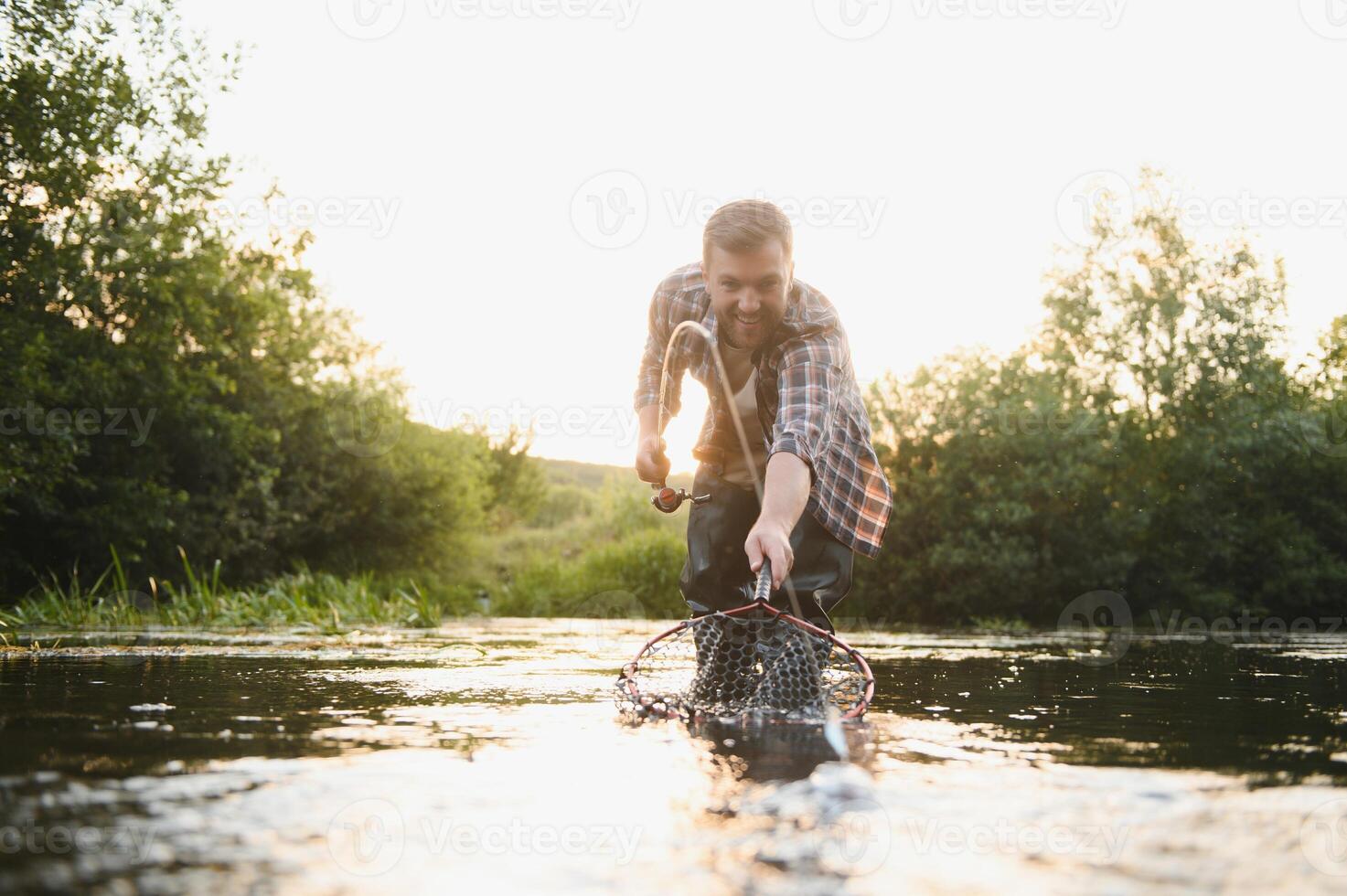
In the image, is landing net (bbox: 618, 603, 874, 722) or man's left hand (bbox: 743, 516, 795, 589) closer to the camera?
man's left hand (bbox: 743, 516, 795, 589)

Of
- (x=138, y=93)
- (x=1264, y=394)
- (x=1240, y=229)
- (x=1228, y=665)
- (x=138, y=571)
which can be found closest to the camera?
(x=1228, y=665)

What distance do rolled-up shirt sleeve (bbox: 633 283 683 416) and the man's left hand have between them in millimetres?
1657

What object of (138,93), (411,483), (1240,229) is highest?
(1240,229)

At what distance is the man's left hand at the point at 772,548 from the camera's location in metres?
3.70

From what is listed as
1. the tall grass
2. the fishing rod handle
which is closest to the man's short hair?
the fishing rod handle

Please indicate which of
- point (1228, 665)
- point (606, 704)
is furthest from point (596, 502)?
point (606, 704)

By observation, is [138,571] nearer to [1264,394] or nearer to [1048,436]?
[1048,436]

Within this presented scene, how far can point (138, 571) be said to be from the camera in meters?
20.6

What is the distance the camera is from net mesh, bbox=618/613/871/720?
4.25 meters

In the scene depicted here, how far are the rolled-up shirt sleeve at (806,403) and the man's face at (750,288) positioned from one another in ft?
0.66

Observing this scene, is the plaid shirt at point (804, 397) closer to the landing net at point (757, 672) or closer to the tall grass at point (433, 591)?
the landing net at point (757, 672)

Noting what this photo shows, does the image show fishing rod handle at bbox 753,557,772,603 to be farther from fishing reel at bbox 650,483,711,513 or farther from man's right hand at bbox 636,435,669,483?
man's right hand at bbox 636,435,669,483

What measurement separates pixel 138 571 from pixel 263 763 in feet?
65.1

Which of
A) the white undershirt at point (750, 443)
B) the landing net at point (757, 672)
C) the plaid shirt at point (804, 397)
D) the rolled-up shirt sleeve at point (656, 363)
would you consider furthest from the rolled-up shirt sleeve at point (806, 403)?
the rolled-up shirt sleeve at point (656, 363)
